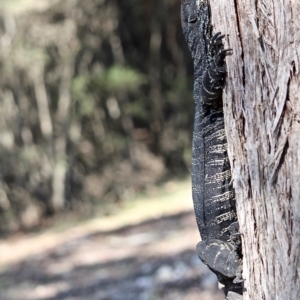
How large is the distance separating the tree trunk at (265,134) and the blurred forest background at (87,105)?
1053cm

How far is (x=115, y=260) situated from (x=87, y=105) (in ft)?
24.4

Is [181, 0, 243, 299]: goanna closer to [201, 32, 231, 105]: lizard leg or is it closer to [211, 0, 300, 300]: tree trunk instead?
[201, 32, 231, 105]: lizard leg

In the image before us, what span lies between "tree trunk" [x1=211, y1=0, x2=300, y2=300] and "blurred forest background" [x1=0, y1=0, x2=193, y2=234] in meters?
10.5

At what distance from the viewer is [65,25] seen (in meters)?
14.2

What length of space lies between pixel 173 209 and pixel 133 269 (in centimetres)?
469

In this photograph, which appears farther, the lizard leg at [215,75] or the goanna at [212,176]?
the goanna at [212,176]

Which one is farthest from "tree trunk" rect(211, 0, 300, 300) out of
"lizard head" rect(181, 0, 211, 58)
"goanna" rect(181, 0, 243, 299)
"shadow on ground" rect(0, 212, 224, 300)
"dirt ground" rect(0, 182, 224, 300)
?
"shadow on ground" rect(0, 212, 224, 300)

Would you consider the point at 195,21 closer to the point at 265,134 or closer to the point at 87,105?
the point at 265,134

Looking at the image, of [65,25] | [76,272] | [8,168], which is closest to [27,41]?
[65,25]

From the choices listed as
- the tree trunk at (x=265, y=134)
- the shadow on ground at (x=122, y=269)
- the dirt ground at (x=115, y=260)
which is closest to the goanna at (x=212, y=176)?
the tree trunk at (x=265, y=134)

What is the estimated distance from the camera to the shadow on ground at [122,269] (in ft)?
23.7

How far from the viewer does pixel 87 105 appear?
16.0 meters

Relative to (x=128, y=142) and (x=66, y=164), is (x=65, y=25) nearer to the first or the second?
(x=66, y=164)

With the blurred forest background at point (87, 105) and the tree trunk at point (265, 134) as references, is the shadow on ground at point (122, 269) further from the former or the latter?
the tree trunk at point (265, 134)
